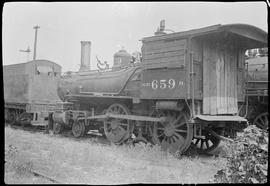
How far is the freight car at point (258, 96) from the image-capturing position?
10.3m

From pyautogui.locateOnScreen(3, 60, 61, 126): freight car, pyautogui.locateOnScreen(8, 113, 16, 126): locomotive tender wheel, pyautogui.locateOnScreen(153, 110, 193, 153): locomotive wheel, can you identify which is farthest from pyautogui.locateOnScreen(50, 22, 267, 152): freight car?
A: pyautogui.locateOnScreen(8, 113, 16, 126): locomotive tender wheel

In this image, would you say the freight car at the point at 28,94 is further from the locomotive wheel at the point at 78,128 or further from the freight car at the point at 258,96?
the freight car at the point at 258,96

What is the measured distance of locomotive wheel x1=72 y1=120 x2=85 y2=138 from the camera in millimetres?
10874

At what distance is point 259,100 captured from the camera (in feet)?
34.2

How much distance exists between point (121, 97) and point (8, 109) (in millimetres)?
6254

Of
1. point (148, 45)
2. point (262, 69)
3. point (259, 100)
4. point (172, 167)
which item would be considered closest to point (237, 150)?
point (172, 167)

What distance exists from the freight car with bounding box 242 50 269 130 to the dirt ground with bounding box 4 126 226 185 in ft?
12.2

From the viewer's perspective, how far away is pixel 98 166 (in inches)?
233

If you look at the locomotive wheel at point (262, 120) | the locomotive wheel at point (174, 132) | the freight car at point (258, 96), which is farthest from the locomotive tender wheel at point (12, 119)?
the locomotive wheel at point (262, 120)

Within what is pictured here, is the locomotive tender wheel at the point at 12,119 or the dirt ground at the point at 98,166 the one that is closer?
the dirt ground at the point at 98,166

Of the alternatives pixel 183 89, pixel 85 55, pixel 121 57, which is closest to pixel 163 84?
pixel 183 89

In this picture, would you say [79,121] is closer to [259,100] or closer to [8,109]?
[8,109]

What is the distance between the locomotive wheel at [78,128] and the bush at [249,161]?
6699mm

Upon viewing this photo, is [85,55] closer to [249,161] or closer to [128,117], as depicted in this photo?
[128,117]
